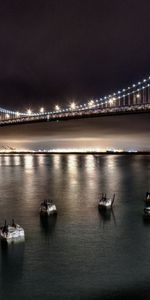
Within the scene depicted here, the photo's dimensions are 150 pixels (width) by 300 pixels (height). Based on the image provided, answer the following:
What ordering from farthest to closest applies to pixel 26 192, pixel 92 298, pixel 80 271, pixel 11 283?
pixel 26 192 < pixel 80 271 < pixel 11 283 < pixel 92 298

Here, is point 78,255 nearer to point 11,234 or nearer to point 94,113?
point 11,234

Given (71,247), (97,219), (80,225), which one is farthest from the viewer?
(97,219)

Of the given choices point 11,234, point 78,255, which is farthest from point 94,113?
point 78,255

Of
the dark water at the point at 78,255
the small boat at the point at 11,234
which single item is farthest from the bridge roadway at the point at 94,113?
the small boat at the point at 11,234

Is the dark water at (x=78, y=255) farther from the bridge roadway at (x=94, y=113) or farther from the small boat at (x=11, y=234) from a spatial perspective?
the bridge roadway at (x=94, y=113)

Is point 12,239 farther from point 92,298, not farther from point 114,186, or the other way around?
point 114,186

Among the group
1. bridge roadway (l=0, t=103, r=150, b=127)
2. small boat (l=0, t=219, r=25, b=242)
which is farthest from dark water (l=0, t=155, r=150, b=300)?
Result: bridge roadway (l=0, t=103, r=150, b=127)

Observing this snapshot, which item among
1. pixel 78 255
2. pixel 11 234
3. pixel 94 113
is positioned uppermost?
pixel 94 113

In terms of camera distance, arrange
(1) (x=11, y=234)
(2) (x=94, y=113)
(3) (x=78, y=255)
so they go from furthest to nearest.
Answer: (2) (x=94, y=113), (1) (x=11, y=234), (3) (x=78, y=255)

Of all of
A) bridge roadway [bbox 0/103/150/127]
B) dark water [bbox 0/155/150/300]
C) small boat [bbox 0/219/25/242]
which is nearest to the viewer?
dark water [bbox 0/155/150/300]

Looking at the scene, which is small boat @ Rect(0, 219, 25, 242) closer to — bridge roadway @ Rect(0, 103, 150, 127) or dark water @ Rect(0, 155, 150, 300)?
dark water @ Rect(0, 155, 150, 300)

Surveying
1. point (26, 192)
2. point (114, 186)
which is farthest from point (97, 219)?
point (114, 186)
